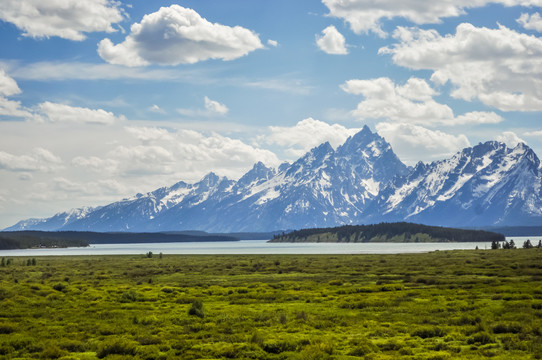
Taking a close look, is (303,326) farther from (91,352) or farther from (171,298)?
(171,298)

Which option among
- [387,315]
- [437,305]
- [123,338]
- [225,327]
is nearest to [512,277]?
[437,305]

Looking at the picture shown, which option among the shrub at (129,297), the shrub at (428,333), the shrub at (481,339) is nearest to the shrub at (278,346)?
the shrub at (428,333)

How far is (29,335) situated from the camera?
43812 mm

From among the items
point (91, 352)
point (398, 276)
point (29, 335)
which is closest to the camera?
point (91, 352)

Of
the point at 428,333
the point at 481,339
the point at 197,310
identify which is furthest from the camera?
the point at 197,310

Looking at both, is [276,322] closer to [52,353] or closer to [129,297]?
[52,353]

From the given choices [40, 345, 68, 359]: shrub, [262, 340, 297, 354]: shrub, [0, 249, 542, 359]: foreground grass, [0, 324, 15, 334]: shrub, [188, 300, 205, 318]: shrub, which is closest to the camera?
[40, 345, 68, 359]: shrub

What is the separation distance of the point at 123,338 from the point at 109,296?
30078 millimetres

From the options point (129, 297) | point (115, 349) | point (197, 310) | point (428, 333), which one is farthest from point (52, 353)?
point (129, 297)

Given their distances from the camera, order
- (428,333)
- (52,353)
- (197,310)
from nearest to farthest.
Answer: (52,353), (428,333), (197,310)

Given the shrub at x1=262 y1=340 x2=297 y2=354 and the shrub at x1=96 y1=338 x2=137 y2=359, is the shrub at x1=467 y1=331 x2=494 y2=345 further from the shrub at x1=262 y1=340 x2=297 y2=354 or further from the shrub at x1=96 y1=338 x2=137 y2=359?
the shrub at x1=96 y1=338 x2=137 y2=359

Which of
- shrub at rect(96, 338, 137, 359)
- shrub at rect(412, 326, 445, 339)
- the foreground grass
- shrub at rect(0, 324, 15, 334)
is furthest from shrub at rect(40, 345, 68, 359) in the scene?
shrub at rect(412, 326, 445, 339)

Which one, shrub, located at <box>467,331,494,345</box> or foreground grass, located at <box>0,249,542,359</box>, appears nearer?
foreground grass, located at <box>0,249,542,359</box>

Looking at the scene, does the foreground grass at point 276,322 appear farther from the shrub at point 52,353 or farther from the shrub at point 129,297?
the shrub at point 129,297
